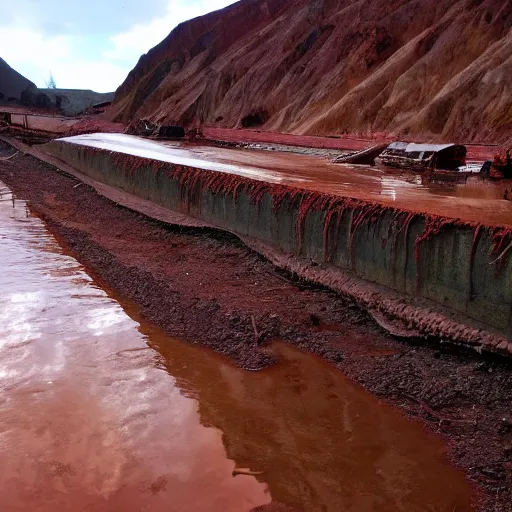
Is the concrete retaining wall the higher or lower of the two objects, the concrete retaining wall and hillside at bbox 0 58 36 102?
the lower

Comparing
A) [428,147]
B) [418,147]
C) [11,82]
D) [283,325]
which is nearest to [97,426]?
[283,325]

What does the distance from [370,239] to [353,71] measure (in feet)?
87.1

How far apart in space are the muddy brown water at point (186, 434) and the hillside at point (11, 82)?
87.0 meters

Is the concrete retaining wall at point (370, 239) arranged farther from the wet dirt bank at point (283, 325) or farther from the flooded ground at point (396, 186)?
the wet dirt bank at point (283, 325)

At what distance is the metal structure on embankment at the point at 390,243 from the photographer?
180 inches

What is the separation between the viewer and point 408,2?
101ft

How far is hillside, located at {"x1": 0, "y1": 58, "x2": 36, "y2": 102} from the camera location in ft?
273

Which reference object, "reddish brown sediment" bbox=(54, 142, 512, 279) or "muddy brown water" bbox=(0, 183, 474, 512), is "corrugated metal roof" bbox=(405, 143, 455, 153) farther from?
"muddy brown water" bbox=(0, 183, 474, 512)

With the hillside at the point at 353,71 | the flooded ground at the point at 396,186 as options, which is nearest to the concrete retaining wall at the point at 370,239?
the flooded ground at the point at 396,186

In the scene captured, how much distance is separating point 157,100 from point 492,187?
4841 cm

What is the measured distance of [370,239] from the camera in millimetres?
5871

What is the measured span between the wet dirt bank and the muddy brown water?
7.0 inches

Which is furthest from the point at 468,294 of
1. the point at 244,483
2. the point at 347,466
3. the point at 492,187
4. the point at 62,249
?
the point at 62,249

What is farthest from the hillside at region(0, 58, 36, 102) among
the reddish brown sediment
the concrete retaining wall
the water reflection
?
the water reflection
